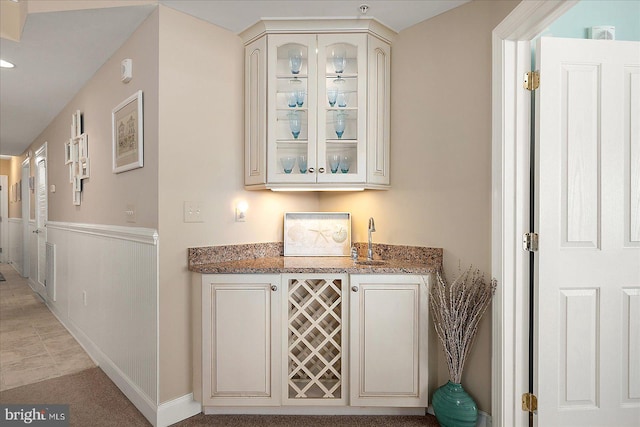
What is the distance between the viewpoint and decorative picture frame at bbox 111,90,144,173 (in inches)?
96.7

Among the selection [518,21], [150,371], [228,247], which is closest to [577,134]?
[518,21]

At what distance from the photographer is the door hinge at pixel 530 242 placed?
Answer: 6.54ft

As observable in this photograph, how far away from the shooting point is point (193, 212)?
2.43 meters

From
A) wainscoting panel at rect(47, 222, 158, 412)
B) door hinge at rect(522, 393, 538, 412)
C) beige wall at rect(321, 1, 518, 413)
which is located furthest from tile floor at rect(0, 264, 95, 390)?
door hinge at rect(522, 393, 538, 412)

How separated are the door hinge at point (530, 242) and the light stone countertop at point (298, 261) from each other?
1.59 feet

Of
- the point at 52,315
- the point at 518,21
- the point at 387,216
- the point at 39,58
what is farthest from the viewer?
the point at 52,315

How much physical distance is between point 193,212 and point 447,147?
159 centimetres

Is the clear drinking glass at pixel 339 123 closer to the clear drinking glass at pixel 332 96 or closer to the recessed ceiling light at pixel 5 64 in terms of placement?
the clear drinking glass at pixel 332 96

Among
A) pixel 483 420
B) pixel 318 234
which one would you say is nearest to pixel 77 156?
pixel 318 234

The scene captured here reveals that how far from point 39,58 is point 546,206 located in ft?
11.6

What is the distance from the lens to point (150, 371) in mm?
2340

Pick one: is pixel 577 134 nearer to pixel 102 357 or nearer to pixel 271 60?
pixel 271 60

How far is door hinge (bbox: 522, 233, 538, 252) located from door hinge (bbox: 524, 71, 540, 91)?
0.74 metres

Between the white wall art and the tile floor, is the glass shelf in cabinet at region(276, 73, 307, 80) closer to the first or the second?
the white wall art
